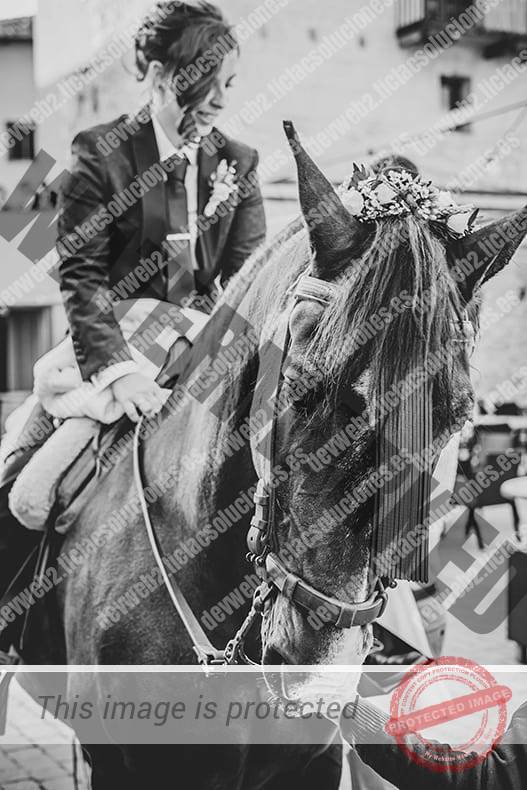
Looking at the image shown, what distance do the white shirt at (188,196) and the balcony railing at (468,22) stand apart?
4070 mm

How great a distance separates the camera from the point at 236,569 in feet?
6.37

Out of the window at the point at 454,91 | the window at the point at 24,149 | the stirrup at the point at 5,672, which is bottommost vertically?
the stirrup at the point at 5,672

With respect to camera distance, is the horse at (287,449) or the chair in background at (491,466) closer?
the horse at (287,449)

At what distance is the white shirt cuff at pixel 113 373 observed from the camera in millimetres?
2264

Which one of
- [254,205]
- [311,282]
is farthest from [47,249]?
[311,282]

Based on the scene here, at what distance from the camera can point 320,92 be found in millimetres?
→ 7016

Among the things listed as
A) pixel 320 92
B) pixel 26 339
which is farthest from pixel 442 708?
pixel 320 92

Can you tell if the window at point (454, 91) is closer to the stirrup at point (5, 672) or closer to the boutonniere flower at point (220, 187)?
the boutonniere flower at point (220, 187)

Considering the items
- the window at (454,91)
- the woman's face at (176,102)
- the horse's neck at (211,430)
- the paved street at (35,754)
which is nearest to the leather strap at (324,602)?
the horse's neck at (211,430)

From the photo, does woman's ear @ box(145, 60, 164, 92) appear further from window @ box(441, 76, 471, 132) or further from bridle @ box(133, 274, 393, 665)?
window @ box(441, 76, 471, 132)

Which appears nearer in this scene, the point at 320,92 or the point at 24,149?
the point at 24,149

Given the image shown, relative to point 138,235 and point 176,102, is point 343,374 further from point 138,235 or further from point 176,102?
point 176,102

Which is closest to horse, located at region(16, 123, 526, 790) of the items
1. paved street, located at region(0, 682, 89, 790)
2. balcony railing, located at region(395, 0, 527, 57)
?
paved street, located at region(0, 682, 89, 790)

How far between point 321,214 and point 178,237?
1.06 meters
